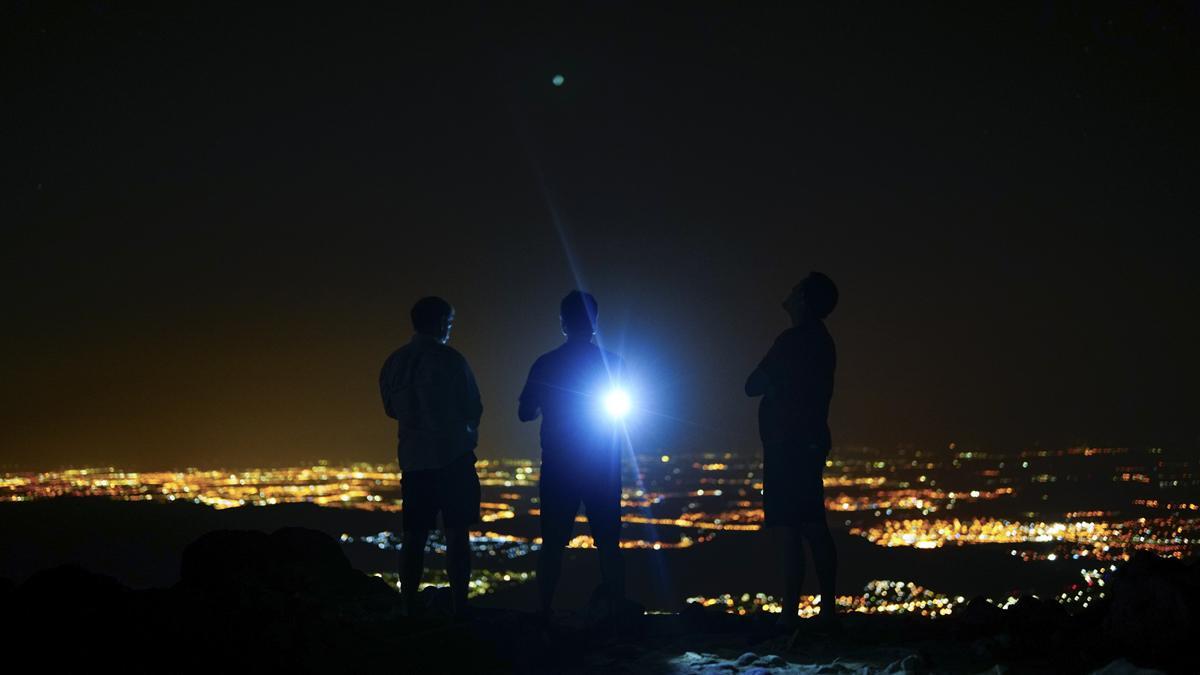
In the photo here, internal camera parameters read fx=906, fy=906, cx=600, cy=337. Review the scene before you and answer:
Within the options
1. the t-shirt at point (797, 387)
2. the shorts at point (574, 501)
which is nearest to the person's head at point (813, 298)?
the t-shirt at point (797, 387)

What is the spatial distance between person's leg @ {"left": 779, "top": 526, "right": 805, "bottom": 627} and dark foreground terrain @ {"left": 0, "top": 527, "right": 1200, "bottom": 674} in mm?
193

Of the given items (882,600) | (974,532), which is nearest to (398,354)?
(882,600)

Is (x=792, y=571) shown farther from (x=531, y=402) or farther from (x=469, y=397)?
(x=469, y=397)

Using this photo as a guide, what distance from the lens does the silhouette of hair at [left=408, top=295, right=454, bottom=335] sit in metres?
6.59

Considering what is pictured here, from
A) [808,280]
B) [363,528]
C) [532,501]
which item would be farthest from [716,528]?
[808,280]

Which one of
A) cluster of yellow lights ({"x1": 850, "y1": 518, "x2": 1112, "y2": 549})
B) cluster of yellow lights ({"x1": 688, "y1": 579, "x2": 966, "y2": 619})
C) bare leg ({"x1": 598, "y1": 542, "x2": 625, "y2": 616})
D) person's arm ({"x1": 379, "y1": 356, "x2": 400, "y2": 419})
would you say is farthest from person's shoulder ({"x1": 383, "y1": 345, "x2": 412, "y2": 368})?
cluster of yellow lights ({"x1": 850, "y1": 518, "x2": 1112, "y2": 549})

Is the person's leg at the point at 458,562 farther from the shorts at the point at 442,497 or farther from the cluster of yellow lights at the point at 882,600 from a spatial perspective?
the cluster of yellow lights at the point at 882,600

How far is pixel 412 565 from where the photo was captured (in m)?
6.50

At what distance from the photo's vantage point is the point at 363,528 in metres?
63.0

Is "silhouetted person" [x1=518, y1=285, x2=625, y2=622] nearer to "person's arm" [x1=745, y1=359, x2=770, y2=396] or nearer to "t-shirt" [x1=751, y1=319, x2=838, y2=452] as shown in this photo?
"person's arm" [x1=745, y1=359, x2=770, y2=396]

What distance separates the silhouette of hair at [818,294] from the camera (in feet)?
20.4

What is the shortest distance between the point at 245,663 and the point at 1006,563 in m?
66.7

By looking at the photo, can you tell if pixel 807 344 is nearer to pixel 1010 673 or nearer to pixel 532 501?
pixel 1010 673

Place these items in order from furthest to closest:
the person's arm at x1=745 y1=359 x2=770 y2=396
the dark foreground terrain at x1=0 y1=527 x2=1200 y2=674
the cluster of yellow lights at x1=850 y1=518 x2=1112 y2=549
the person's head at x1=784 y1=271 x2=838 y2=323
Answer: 1. the cluster of yellow lights at x1=850 y1=518 x2=1112 y2=549
2. the person's head at x1=784 y1=271 x2=838 y2=323
3. the person's arm at x1=745 y1=359 x2=770 y2=396
4. the dark foreground terrain at x1=0 y1=527 x2=1200 y2=674
